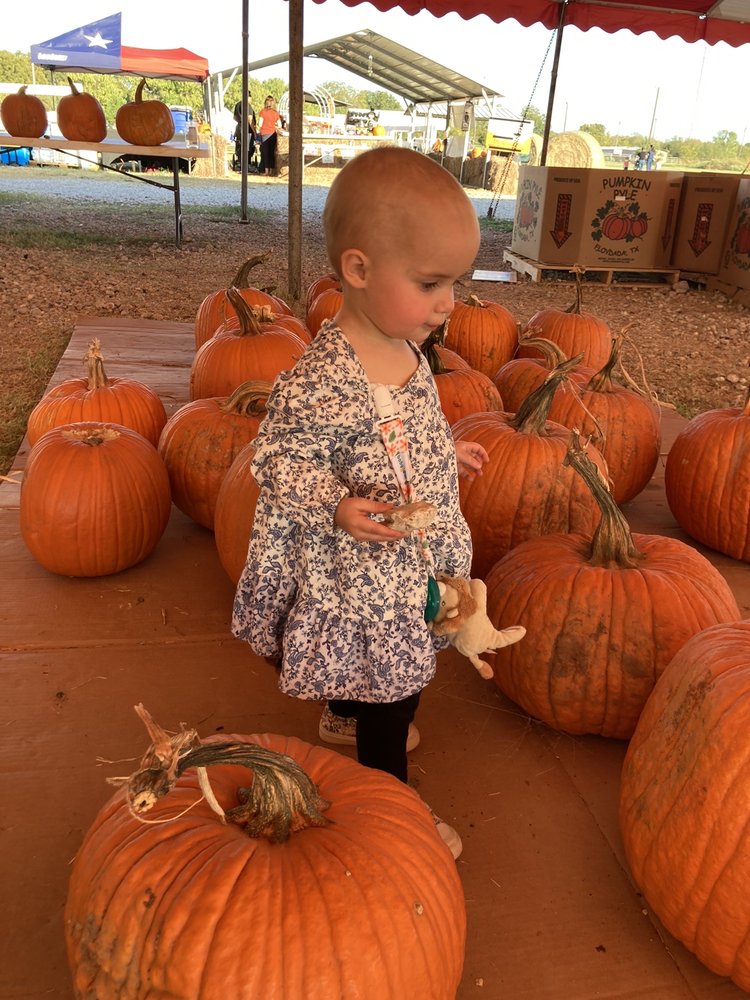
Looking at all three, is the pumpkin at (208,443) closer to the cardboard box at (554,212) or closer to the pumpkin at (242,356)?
the pumpkin at (242,356)

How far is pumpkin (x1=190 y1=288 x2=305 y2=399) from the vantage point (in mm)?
3273

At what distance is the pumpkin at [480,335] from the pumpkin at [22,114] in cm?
747

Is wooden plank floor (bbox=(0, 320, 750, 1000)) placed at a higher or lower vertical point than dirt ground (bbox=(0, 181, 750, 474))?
lower

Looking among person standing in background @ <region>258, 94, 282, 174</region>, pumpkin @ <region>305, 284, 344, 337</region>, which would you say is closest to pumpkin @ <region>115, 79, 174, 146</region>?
pumpkin @ <region>305, 284, 344, 337</region>

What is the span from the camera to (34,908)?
1451 mm

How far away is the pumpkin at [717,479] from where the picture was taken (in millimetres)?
2699

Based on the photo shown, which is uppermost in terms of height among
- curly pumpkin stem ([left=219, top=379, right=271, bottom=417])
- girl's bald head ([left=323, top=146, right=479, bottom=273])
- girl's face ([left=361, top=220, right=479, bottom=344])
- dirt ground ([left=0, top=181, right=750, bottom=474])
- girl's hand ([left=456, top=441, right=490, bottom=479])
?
girl's bald head ([left=323, top=146, right=479, bottom=273])

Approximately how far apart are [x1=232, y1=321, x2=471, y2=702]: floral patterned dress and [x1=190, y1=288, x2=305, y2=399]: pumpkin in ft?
5.63

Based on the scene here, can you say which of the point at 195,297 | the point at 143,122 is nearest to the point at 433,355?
the point at 195,297

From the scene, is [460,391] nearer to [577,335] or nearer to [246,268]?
[577,335]

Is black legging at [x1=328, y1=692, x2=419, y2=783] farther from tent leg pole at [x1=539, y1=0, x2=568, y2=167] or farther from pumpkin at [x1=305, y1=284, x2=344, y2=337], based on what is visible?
tent leg pole at [x1=539, y1=0, x2=568, y2=167]

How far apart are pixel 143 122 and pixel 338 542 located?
30.1ft

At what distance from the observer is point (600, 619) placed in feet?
6.17

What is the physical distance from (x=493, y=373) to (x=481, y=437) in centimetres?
187
